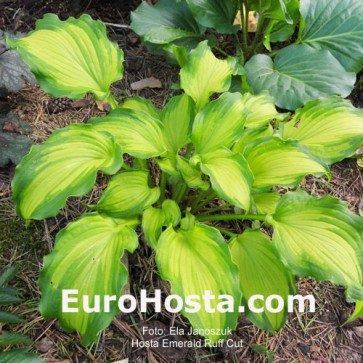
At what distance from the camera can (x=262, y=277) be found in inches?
50.6

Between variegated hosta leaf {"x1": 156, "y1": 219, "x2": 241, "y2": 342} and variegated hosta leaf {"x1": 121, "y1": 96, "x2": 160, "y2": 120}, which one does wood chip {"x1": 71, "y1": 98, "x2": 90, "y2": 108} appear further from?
variegated hosta leaf {"x1": 156, "y1": 219, "x2": 241, "y2": 342}

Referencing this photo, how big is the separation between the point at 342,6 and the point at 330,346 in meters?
1.37

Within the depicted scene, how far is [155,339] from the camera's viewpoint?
53.8 inches

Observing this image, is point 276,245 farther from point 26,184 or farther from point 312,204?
point 26,184

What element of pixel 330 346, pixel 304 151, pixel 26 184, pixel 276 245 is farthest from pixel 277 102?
pixel 26 184

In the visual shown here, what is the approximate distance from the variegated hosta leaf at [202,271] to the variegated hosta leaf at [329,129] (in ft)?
1.57

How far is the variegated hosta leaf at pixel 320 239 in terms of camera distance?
1.16m

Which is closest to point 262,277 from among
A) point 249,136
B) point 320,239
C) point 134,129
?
point 320,239

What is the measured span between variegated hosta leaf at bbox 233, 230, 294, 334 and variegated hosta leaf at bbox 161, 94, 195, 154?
0.38 meters

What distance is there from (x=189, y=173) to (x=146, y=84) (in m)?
0.73

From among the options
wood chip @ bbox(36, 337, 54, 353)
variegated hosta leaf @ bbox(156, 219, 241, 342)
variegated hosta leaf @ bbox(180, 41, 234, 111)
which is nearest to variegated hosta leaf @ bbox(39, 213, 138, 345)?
variegated hosta leaf @ bbox(156, 219, 241, 342)

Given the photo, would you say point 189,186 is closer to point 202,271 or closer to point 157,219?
point 157,219

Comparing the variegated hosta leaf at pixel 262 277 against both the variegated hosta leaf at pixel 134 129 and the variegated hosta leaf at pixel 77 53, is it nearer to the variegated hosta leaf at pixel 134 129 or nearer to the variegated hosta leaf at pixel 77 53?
the variegated hosta leaf at pixel 134 129

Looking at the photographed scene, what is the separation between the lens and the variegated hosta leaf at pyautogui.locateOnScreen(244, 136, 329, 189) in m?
1.26
